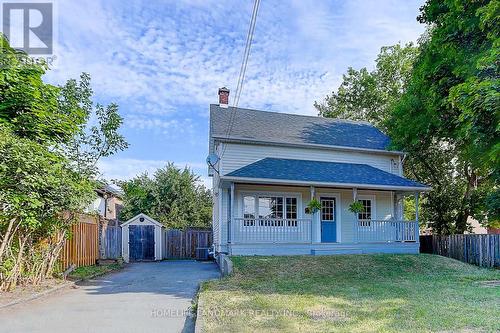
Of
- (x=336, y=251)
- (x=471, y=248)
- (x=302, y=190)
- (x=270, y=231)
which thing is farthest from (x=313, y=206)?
(x=471, y=248)

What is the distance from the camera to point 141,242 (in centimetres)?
1942

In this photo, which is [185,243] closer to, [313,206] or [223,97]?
[223,97]

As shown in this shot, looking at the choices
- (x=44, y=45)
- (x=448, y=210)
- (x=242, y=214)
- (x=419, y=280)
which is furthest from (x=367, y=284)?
(x=448, y=210)

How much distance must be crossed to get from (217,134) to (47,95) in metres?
7.26

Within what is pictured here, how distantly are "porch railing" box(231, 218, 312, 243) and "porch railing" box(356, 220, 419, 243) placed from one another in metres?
2.53

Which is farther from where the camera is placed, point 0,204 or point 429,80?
point 429,80

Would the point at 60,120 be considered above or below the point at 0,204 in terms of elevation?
above

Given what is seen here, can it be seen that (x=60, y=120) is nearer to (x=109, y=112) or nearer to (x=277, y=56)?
(x=109, y=112)

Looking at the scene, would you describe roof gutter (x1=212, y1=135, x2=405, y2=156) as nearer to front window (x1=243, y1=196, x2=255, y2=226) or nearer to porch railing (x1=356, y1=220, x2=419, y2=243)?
front window (x1=243, y1=196, x2=255, y2=226)

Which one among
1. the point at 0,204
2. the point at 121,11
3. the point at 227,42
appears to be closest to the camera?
the point at 0,204

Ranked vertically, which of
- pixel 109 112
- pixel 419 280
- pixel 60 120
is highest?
pixel 109 112

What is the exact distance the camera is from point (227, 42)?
1074cm

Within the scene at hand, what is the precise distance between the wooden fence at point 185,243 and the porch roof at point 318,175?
22.0 feet

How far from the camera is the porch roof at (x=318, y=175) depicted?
A: 14414 mm
